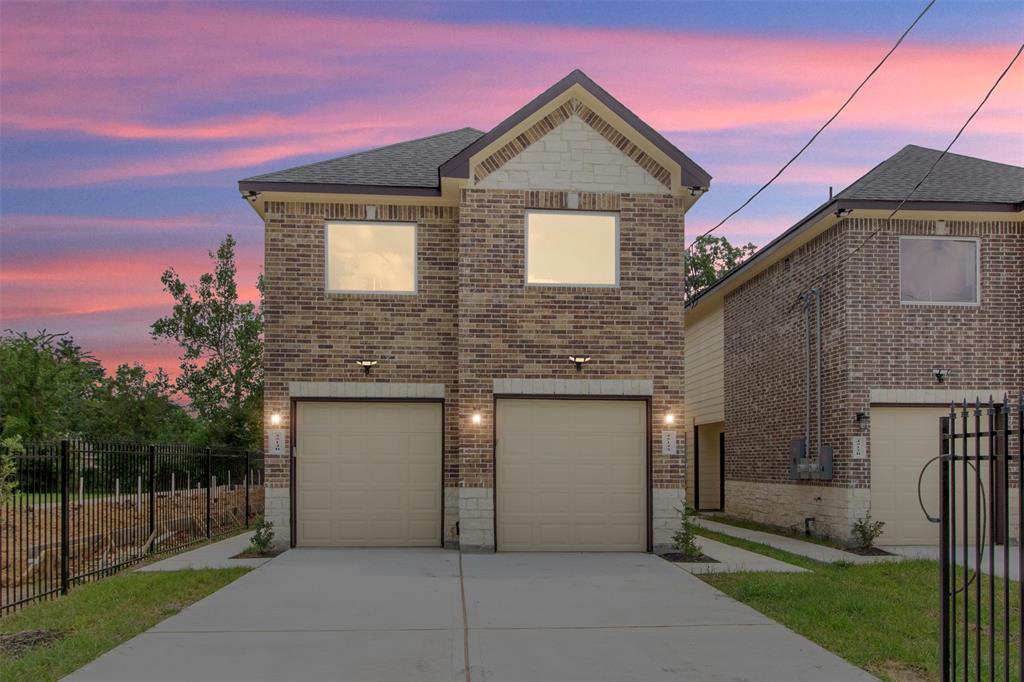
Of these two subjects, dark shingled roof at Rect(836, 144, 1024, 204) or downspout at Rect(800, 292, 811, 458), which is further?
downspout at Rect(800, 292, 811, 458)

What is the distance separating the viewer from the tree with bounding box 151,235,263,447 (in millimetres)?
39031

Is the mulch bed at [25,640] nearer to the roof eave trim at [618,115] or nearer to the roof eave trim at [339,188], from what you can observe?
the roof eave trim at [339,188]

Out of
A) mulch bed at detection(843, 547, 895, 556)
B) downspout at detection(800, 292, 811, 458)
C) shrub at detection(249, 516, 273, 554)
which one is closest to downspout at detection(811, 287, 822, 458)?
downspout at detection(800, 292, 811, 458)

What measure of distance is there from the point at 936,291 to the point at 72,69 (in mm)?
15759

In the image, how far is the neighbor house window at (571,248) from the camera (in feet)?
49.3

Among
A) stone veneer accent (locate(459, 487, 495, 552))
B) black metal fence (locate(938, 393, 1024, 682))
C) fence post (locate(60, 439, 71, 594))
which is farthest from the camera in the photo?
stone veneer accent (locate(459, 487, 495, 552))

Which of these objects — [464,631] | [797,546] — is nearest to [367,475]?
[464,631]

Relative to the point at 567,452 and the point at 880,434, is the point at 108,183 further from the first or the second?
the point at 880,434

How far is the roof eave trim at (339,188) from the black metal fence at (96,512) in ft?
14.7

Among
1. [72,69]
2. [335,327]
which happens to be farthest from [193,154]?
[335,327]

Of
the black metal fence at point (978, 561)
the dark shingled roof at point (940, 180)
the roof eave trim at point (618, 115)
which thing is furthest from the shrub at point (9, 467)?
the dark shingled roof at point (940, 180)

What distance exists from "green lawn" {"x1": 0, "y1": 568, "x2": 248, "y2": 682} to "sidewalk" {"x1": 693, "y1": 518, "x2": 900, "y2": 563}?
8.90 m

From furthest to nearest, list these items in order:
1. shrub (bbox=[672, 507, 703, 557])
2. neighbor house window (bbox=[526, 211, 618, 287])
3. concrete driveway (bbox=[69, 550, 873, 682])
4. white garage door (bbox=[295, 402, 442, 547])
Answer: white garage door (bbox=[295, 402, 442, 547]) → neighbor house window (bbox=[526, 211, 618, 287]) → shrub (bbox=[672, 507, 703, 557]) → concrete driveway (bbox=[69, 550, 873, 682])

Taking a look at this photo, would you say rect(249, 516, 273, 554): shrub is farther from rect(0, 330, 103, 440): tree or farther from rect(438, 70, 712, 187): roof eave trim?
rect(0, 330, 103, 440): tree
